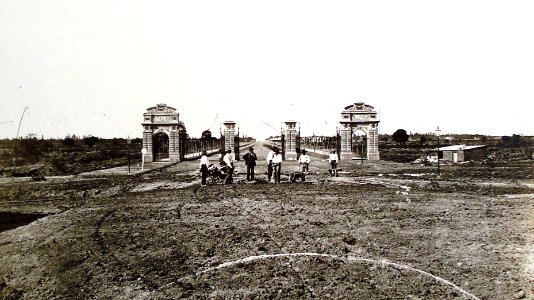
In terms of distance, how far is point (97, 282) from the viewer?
575 centimetres

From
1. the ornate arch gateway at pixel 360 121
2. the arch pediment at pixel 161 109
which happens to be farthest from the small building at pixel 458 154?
the arch pediment at pixel 161 109

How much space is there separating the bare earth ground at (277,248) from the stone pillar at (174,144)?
49.4 ft

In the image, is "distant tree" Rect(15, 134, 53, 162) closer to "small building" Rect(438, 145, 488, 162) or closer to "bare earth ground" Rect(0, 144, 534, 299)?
"bare earth ground" Rect(0, 144, 534, 299)

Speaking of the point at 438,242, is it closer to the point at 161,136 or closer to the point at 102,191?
the point at 102,191

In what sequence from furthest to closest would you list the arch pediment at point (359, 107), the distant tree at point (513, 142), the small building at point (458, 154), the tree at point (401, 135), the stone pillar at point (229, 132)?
the tree at point (401, 135)
the distant tree at point (513, 142)
the small building at point (458, 154)
the stone pillar at point (229, 132)
the arch pediment at point (359, 107)

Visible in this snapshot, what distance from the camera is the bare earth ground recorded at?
5473mm

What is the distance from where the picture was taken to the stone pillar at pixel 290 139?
2734 centimetres

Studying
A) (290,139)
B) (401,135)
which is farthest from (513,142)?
(290,139)

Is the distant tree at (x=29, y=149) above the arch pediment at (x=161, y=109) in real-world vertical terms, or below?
below

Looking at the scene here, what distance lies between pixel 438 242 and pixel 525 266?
138cm

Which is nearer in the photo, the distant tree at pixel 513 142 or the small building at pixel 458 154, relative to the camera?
the small building at pixel 458 154

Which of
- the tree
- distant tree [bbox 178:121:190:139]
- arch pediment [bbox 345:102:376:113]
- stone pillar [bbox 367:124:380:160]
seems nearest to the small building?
stone pillar [bbox 367:124:380:160]

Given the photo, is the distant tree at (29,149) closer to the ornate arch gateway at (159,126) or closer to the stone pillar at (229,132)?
the ornate arch gateway at (159,126)

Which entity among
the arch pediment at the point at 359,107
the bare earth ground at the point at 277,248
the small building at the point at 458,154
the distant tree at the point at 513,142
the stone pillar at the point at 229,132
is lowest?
the bare earth ground at the point at 277,248
